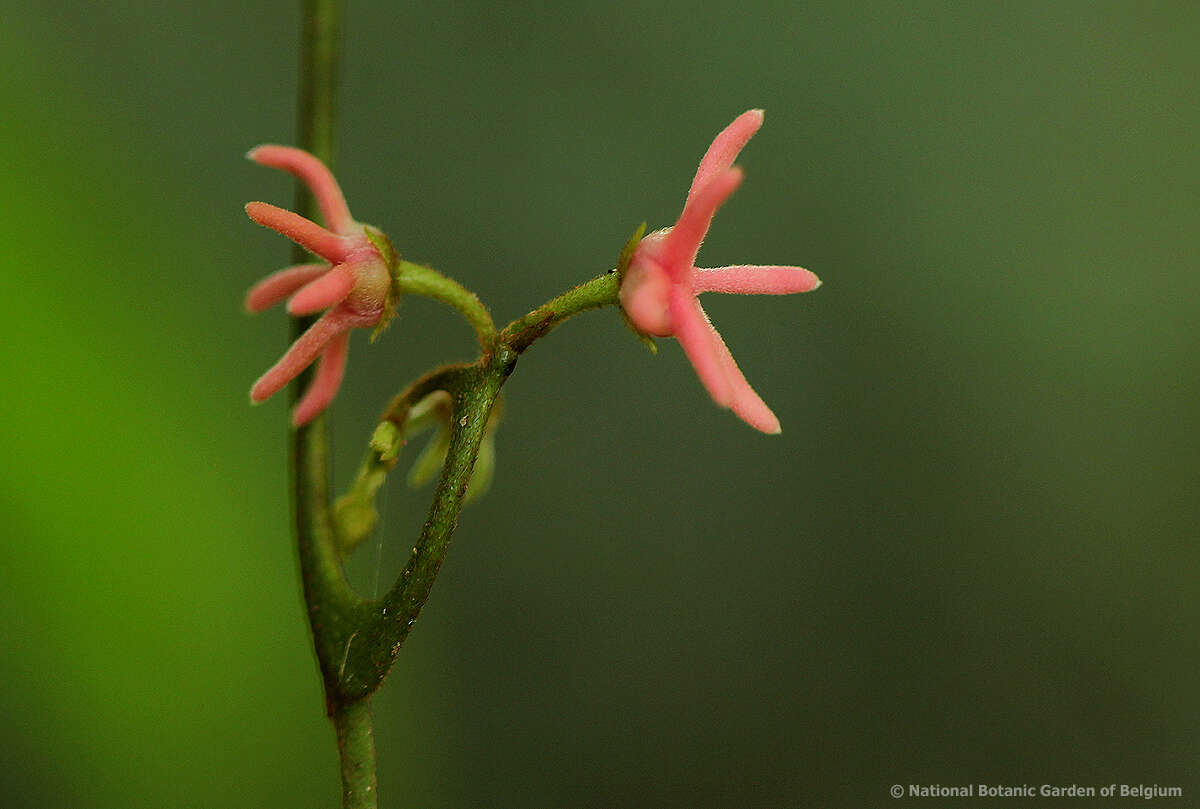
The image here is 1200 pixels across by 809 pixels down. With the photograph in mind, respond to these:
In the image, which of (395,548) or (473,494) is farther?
(395,548)

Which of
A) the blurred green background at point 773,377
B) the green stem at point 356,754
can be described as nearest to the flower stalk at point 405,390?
the green stem at point 356,754

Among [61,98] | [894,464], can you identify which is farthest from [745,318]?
[61,98]

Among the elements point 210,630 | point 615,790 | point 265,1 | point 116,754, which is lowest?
point 615,790

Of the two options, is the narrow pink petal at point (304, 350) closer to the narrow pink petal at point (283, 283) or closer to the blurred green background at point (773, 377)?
the narrow pink petal at point (283, 283)

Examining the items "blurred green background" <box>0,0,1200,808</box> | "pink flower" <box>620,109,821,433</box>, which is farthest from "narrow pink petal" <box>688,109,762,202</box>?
"blurred green background" <box>0,0,1200,808</box>

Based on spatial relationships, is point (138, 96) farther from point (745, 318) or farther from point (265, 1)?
point (745, 318)
